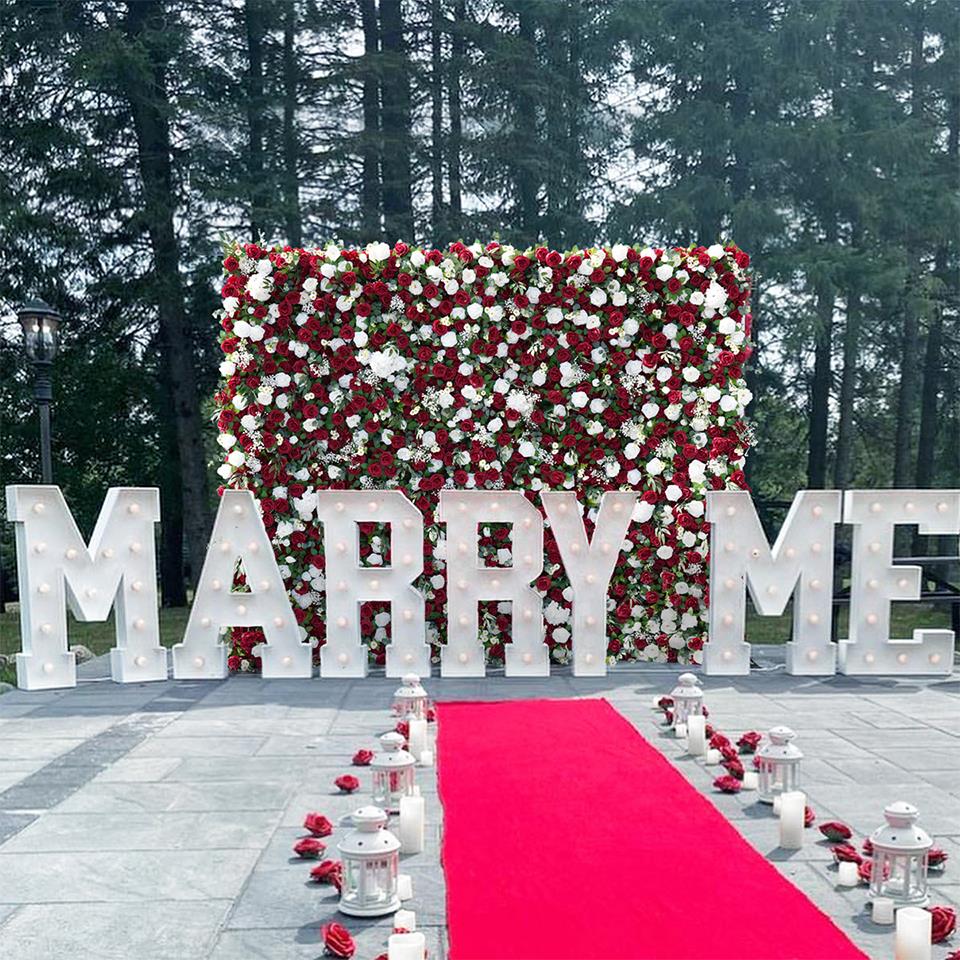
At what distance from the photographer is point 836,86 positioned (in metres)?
16.8

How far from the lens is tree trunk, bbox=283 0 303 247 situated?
594 inches

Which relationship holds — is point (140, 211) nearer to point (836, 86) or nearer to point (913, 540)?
point (836, 86)

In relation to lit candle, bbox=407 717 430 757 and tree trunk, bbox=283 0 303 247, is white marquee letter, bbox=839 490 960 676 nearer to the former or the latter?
lit candle, bbox=407 717 430 757

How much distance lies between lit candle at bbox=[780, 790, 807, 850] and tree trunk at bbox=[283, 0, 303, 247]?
1276cm

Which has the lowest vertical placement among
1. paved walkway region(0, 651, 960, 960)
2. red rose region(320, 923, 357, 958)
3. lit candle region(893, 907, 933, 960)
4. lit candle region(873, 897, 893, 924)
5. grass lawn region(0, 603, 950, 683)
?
grass lawn region(0, 603, 950, 683)

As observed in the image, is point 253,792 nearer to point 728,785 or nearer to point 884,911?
point 728,785

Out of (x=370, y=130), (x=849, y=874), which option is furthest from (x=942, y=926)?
(x=370, y=130)

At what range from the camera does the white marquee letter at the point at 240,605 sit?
7.56 metres

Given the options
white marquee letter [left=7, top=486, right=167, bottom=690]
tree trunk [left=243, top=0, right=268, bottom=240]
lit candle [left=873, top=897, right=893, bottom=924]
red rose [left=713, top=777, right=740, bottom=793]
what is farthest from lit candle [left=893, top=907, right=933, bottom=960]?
tree trunk [left=243, top=0, right=268, bottom=240]

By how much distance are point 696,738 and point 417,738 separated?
163 centimetres

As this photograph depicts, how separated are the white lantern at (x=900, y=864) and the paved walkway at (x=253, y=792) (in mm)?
127

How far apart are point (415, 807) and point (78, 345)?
14404 millimetres

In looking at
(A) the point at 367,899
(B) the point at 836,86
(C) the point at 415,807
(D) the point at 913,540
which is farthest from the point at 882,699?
(B) the point at 836,86

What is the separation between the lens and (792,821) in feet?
12.7
